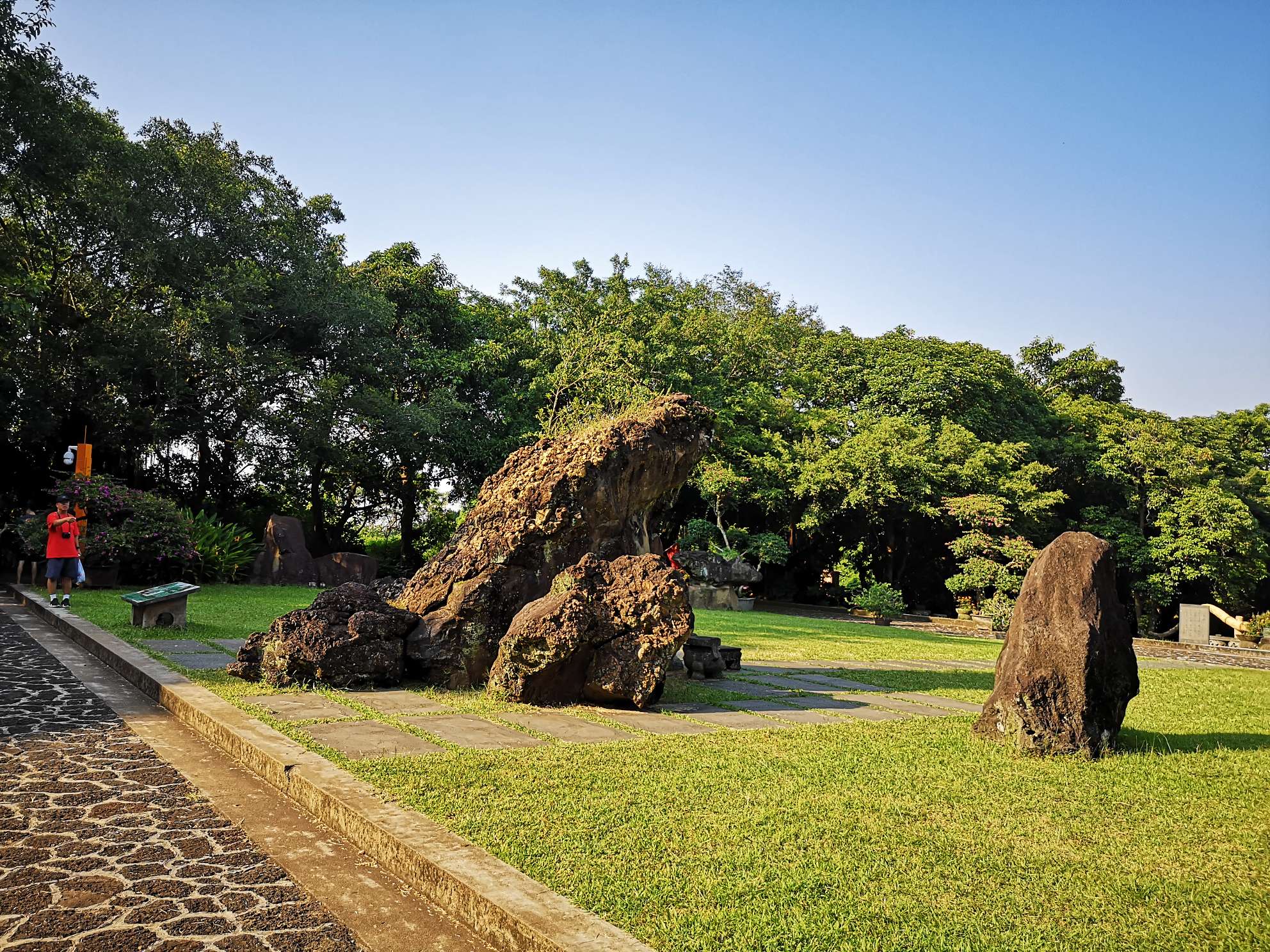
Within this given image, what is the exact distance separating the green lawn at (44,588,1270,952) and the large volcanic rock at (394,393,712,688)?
1159mm

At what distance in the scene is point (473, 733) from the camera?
591cm

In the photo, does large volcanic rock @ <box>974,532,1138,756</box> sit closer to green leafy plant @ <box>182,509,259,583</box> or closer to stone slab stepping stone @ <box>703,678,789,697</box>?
stone slab stepping stone @ <box>703,678,789,697</box>

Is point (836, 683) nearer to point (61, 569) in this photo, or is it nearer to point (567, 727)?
point (567, 727)

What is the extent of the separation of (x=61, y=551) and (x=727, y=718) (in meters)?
11.5

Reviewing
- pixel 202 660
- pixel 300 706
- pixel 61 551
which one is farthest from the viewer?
pixel 61 551

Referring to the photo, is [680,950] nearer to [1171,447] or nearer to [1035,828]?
[1035,828]

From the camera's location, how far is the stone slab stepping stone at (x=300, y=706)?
622 cm

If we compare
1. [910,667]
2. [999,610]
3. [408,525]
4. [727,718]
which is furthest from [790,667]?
[408,525]

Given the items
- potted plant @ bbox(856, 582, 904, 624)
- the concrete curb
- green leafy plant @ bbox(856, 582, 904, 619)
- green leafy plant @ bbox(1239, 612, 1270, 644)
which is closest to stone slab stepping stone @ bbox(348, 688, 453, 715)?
the concrete curb

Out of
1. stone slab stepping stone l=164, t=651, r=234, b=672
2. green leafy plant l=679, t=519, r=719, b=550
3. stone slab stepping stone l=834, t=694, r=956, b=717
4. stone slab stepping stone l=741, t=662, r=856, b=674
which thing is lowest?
stone slab stepping stone l=164, t=651, r=234, b=672

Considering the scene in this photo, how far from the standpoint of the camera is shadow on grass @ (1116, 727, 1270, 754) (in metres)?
6.23

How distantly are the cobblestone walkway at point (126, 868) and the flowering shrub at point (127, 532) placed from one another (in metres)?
13.4

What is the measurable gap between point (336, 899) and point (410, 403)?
2302cm

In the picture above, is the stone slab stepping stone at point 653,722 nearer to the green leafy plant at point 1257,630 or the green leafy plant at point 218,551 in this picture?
the green leafy plant at point 218,551
